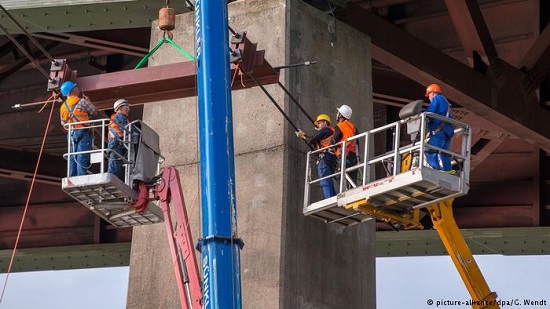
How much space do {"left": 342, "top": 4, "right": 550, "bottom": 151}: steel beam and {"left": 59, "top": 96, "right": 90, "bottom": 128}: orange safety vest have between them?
209 inches

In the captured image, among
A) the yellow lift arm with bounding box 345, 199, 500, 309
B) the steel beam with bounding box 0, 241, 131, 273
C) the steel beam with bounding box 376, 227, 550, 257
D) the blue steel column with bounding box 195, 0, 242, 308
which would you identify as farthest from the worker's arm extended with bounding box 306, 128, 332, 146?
the steel beam with bounding box 0, 241, 131, 273

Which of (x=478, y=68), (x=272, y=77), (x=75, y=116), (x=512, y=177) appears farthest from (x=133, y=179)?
(x=512, y=177)

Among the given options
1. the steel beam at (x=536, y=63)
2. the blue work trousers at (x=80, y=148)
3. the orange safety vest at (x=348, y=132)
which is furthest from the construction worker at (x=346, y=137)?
the steel beam at (x=536, y=63)

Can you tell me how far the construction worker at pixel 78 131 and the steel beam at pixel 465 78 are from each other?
5.24 meters

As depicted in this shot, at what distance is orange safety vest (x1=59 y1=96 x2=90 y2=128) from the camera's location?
64.7ft

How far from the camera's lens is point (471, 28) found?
24688mm

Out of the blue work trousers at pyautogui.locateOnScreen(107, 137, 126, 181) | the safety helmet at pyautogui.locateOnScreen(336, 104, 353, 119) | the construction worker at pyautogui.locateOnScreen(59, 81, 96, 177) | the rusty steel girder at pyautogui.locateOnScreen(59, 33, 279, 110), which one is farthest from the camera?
the safety helmet at pyautogui.locateOnScreen(336, 104, 353, 119)

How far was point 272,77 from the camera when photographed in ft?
66.9

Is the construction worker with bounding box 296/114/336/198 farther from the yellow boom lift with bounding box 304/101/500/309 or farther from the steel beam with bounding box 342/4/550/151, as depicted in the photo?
the steel beam with bounding box 342/4/550/151

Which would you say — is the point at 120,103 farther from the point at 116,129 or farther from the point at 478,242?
the point at 478,242

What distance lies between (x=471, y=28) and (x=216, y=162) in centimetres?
921

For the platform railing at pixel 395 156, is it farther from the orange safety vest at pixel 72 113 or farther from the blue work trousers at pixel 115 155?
the orange safety vest at pixel 72 113

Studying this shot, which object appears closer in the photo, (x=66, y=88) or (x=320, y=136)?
(x=320, y=136)

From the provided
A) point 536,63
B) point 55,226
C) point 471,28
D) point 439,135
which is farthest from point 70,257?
point 439,135
